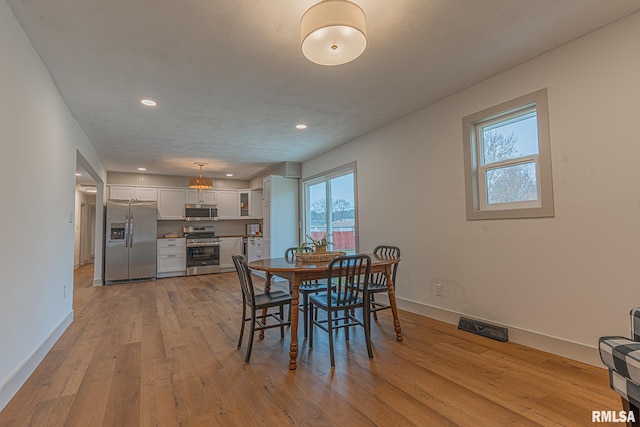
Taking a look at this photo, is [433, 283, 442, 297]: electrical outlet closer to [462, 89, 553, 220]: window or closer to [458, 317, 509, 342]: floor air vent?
[458, 317, 509, 342]: floor air vent

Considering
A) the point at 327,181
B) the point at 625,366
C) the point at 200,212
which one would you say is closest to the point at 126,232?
the point at 200,212

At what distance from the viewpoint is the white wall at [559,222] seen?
2.21 m

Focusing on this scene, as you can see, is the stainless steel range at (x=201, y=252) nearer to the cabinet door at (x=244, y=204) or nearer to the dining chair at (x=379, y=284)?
the cabinet door at (x=244, y=204)

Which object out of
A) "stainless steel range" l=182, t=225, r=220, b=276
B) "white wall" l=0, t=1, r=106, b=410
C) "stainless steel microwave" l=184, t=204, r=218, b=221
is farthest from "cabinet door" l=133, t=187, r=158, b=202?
"white wall" l=0, t=1, r=106, b=410

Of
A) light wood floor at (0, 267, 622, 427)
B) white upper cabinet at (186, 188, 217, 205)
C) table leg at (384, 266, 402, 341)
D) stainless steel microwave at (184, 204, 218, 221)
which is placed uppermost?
A: white upper cabinet at (186, 188, 217, 205)

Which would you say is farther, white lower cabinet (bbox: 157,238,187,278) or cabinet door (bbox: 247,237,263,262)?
cabinet door (bbox: 247,237,263,262)

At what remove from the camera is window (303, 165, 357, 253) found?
5125 mm

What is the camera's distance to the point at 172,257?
23.6 ft

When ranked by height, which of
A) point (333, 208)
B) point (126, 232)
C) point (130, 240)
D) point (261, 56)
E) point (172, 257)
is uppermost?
point (261, 56)

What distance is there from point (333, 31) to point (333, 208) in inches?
157

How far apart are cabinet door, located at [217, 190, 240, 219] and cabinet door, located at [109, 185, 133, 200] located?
1988mm

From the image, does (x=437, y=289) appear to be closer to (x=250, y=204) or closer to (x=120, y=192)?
(x=250, y=204)

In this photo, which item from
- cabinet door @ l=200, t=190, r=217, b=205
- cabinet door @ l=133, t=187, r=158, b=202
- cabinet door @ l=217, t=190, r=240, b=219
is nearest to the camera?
cabinet door @ l=133, t=187, r=158, b=202

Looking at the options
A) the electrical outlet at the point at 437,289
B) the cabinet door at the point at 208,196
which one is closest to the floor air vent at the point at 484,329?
the electrical outlet at the point at 437,289
